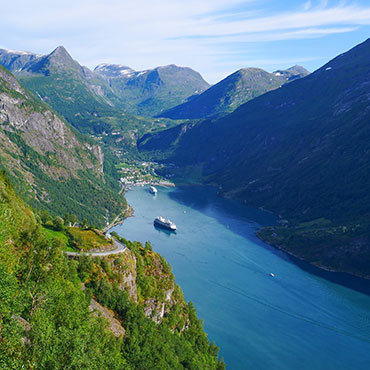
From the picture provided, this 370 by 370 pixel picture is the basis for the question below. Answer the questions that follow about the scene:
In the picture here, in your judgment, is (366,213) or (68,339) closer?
(68,339)

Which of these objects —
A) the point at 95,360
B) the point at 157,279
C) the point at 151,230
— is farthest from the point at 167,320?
the point at 151,230

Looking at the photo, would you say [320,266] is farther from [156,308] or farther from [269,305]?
[156,308]

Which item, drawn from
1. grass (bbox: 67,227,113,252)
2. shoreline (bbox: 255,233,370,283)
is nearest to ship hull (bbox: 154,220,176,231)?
shoreline (bbox: 255,233,370,283)

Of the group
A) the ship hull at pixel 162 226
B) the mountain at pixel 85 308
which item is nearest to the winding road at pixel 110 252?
the mountain at pixel 85 308

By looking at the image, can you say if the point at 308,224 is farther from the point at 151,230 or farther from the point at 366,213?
the point at 151,230

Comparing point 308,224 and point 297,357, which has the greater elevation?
point 308,224

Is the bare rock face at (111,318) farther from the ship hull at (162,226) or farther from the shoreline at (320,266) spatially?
the ship hull at (162,226)

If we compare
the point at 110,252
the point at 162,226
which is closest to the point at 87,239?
the point at 110,252

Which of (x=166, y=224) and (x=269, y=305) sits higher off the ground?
(x=166, y=224)

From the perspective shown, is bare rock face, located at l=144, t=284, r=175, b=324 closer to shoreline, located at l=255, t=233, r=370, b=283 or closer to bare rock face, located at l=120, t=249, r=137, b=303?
bare rock face, located at l=120, t=249, r=137, b=303
